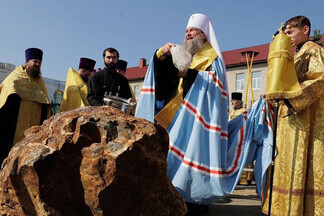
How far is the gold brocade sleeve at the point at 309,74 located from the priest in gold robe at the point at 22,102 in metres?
4.38

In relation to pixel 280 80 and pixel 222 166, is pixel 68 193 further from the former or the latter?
pixel 280 80

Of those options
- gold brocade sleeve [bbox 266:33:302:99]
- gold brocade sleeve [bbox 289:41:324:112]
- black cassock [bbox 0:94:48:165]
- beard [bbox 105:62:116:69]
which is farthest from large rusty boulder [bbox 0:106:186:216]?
black cassock [bbox 0:94:48:165]

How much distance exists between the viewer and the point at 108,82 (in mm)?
5562

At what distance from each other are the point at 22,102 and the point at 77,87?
1423 mm

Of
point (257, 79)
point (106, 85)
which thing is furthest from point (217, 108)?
point (257, 79)

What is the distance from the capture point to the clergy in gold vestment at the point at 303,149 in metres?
3.06

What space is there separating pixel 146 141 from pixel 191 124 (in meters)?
1.44

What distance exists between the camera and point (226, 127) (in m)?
3.74

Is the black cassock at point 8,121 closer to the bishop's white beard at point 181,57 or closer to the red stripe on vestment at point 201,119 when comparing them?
the bishop's white beard at point 181,57

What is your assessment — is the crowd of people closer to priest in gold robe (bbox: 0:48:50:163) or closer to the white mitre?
the white mitre

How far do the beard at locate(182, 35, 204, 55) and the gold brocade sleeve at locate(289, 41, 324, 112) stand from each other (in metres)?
1.14

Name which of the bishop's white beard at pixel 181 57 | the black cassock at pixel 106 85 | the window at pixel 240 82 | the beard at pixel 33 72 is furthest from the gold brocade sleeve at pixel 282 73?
the window at pixel 240 82

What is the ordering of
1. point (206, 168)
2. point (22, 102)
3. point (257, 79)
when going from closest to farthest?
point (206, 168)
point (22, 102)
point (257, 79)

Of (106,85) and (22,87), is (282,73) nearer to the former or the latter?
(106,85)
